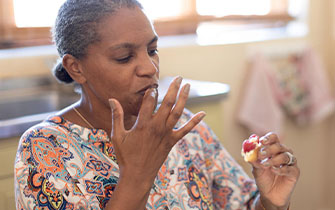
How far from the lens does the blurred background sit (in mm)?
1901

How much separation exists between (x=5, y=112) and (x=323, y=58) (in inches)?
76.6

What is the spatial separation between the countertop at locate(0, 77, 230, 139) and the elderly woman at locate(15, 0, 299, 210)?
230 millimetres

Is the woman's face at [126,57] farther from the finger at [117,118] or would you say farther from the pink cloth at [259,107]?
the pink cloth at [259,107]

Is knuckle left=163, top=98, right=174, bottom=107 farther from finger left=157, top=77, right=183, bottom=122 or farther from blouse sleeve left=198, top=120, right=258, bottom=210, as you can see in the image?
blouse sleeve left=198, top=120, right=258, bottom=210

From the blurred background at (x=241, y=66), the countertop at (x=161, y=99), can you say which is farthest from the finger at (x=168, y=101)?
the blurred background at (x=241, y=66)

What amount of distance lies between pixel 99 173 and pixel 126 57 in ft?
0.88

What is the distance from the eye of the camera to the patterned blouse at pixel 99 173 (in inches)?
38.9

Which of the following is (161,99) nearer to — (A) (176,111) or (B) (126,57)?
(B) (126,57)

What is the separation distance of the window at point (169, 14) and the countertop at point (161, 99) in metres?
0.34

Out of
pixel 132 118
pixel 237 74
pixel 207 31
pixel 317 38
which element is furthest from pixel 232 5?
pixel 132 118

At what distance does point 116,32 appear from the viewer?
1.04 metres

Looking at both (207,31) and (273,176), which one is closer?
(273,176)

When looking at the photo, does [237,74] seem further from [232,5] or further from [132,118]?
[132,118]

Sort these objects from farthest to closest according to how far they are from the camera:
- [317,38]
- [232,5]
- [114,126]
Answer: [317,38], [232,5], [114,126]
